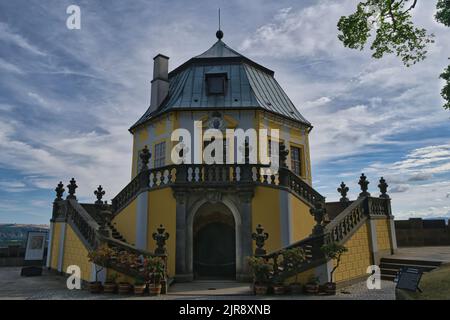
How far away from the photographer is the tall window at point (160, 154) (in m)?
16.8

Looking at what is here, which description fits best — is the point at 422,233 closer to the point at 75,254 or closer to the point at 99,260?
the point at 99,260

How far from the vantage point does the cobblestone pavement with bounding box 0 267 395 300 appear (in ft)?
28.3

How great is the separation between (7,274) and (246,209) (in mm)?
12113

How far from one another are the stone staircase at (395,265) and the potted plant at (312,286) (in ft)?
11.0

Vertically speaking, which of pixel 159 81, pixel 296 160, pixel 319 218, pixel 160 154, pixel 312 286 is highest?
pixel 159 81

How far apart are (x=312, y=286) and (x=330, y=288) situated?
1.71 feet

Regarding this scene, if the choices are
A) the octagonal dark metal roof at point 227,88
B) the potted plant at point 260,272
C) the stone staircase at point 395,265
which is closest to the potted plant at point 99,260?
the potted plant at point 260,272

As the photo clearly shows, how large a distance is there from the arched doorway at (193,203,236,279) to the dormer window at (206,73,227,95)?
742cm

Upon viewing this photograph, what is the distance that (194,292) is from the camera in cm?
957

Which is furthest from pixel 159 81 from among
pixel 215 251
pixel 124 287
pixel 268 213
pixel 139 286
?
pixel 139 286

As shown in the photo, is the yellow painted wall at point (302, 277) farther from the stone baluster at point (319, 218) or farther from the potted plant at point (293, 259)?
the stone baluster at point (319, 218)

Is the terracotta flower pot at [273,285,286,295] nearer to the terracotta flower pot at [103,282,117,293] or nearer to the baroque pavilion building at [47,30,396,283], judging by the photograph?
the baroque pavilion building at [47,30,396,283]

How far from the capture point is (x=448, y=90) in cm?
978

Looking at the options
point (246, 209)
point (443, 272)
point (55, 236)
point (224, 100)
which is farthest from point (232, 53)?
point (443, 272)
